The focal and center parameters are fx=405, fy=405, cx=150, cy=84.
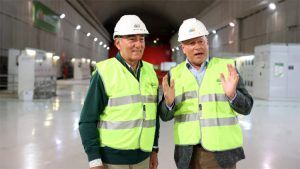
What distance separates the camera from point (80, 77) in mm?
40125

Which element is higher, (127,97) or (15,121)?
(127,97)

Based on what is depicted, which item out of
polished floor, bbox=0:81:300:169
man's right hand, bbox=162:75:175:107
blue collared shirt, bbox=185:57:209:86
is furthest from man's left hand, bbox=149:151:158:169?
polished floor, bbox=0:81:300:169

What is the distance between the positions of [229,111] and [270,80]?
16.9 m

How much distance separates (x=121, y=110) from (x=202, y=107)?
0.62 metres

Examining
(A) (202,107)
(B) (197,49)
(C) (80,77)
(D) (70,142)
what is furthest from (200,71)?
(C) (80,77)

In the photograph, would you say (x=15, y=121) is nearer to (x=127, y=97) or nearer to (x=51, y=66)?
(x=127, y=97)

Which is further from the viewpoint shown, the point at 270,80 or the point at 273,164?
the point at 270,80

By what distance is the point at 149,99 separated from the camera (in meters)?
2.87

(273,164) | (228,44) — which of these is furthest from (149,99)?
(228,44)

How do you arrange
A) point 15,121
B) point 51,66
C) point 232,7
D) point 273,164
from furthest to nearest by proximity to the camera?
point 232,7 → point 51,66 → point 15,121 → point 273,164

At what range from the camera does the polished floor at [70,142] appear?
6051 millimetres

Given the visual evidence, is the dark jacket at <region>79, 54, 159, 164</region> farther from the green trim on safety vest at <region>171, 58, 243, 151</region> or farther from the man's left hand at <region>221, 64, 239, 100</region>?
the man's left hand at <region>221, 64, 239, 100</region>

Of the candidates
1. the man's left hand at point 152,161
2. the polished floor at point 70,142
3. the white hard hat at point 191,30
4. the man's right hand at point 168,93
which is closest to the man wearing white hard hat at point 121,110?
the man's right hand at point 168,93

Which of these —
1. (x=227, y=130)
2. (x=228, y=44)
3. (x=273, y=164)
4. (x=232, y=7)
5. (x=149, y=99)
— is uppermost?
(x=232, y=7)
